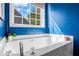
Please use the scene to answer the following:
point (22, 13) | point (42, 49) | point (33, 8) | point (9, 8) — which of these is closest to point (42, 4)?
point (33, 8)

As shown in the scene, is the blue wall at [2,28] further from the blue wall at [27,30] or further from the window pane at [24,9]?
the window pane at [24,9]

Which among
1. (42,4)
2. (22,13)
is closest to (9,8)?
(22,13)

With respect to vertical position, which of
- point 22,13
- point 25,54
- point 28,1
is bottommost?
point 25,54

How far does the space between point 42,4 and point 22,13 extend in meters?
0.29

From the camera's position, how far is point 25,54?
2.35m

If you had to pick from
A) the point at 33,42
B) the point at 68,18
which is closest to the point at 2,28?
the point at 33,42

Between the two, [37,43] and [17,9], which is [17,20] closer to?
[17,9]

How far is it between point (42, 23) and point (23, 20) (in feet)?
0.84

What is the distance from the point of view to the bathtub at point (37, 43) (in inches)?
92.4

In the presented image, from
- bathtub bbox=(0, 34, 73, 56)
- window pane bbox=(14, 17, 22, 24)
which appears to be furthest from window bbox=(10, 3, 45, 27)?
bathtub bbox=(0, 34, 73, 56)

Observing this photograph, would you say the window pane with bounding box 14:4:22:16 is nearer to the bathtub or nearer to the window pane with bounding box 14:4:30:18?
the window pane with bounding box 14:4:30:18

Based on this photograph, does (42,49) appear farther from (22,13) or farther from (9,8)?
(9,8)

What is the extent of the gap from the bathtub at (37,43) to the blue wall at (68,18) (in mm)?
84

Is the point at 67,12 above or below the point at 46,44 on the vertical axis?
above
